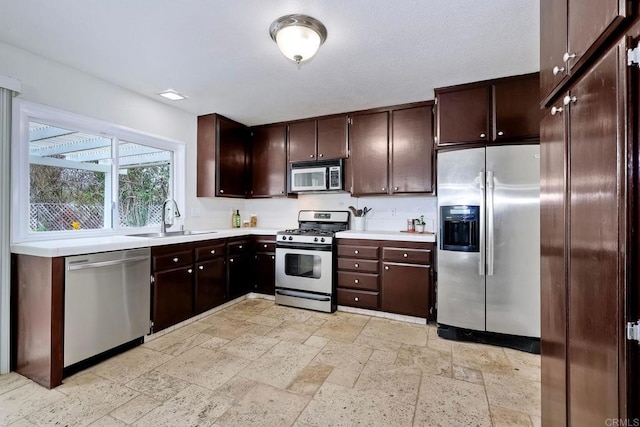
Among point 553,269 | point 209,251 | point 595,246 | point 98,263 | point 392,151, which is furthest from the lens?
point 392,151

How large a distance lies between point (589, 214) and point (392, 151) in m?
2.72

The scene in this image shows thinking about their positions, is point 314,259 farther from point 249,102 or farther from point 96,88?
point 96,88

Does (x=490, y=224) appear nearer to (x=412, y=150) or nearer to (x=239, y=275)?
(x=412, y=150)

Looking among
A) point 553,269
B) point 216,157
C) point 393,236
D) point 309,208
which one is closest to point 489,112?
point 393,236

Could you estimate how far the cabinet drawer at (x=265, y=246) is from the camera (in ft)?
13.3

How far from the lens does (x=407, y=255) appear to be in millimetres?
3275

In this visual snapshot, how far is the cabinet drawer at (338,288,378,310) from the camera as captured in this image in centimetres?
346

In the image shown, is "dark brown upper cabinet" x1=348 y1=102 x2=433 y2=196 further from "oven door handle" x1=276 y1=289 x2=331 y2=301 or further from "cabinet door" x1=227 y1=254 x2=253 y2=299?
"cabinet door" x1=227 y1=254 x2=253 y2=299

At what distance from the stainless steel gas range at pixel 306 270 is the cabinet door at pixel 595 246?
8.57 feet

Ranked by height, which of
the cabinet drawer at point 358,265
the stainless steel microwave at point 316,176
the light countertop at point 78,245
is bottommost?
the cabinet drawer at point 358,265

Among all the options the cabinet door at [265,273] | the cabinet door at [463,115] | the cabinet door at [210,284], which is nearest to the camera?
the cabinet door at [463,115]

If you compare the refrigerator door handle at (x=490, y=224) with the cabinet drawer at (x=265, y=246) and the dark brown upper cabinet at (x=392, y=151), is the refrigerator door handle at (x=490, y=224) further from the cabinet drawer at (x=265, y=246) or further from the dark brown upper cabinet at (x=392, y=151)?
the cabinet drawer at (x=265, y=246)

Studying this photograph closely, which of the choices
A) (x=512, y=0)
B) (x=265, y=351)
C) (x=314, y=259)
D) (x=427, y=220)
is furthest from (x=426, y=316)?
(x=512, y=0)

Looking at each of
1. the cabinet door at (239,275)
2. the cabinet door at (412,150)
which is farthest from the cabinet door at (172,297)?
the cabinet door at (412,150)
